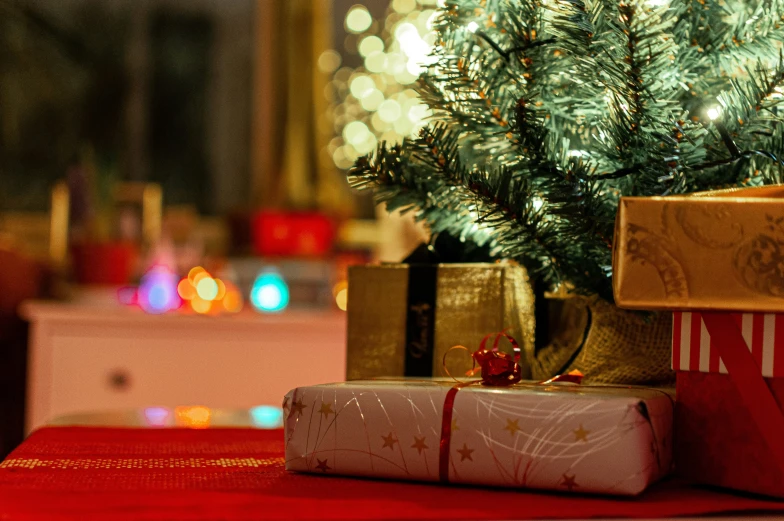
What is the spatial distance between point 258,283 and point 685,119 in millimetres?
1785

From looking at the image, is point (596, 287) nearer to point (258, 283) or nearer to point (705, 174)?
point (705, 174)

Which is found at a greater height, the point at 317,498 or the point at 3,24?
the point at 3,24

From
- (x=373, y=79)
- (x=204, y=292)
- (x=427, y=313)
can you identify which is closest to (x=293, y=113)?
(x=373, y=79)

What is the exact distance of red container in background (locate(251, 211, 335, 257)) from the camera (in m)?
2.43

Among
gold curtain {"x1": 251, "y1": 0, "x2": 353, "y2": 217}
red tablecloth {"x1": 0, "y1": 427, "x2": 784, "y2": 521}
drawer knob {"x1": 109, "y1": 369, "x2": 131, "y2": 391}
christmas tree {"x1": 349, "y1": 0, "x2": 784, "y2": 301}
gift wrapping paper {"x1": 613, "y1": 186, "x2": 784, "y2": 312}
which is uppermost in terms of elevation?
gold curtain {"x1": 251, "y1": 0, "x2": 353, "y2": 217}

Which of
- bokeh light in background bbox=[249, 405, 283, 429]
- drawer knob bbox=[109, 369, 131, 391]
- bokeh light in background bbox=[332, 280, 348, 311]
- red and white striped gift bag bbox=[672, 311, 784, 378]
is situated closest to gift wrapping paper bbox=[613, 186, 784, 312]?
red and white striped gift bag bbox=[672, 311, 784, 378]

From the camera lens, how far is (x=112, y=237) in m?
2.32

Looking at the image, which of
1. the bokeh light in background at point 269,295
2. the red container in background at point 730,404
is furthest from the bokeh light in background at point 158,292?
the red container in background at point 730,404

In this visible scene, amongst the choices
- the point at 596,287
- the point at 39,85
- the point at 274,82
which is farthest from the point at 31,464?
the point at 39,85

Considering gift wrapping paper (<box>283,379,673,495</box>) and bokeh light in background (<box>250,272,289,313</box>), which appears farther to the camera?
bokeh light in background (<box>250,272,289,313</box>)

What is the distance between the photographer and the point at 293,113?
245 centimetres

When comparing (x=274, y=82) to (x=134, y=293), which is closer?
(x=134, y=293)

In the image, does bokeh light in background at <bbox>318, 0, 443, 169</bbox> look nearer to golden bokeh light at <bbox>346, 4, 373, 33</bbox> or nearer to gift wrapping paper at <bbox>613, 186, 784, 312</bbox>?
Result: golden bokeh light at <bbox>346, 4, 373, 33</bbox>

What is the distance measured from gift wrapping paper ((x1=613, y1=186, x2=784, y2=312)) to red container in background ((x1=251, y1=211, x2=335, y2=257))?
2.03m
